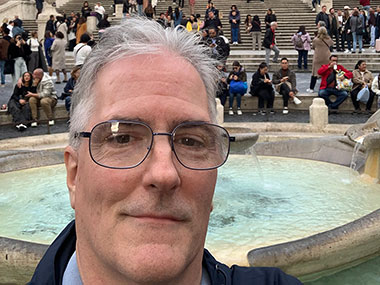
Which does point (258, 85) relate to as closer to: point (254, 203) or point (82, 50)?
point (82, 50)

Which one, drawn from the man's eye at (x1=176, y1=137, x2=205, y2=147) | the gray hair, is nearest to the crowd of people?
the gray hair

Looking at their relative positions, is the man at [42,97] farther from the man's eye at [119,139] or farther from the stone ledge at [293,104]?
the man's eye at [119,139]

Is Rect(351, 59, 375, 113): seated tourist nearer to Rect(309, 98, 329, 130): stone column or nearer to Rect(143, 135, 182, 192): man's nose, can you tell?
Rect(309, 98, 329, 130): stone column

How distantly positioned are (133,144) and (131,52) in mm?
199

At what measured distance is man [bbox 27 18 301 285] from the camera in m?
1.04

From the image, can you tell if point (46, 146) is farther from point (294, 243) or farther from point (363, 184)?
point (294, 243)

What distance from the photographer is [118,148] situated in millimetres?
1112

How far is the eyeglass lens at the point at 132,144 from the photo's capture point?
1089 mm

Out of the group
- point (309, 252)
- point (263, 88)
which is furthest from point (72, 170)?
point (263, 88)

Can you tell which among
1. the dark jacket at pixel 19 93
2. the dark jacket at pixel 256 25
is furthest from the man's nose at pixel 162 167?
the dark jacket at pixel 256 25

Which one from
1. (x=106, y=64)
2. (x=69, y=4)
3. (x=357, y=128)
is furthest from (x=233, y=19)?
(x=106, y=64)

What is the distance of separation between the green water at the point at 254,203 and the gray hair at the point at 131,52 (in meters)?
2.09

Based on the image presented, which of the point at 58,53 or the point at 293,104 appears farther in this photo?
the point at 58,53

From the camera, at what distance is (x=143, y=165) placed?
3.50ft
